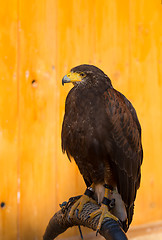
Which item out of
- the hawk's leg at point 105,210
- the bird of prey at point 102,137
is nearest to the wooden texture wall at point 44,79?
the bird of prey at point 102,137

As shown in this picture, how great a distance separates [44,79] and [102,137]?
856 mm

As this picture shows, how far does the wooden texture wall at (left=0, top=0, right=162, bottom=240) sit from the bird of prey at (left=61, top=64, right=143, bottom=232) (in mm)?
583

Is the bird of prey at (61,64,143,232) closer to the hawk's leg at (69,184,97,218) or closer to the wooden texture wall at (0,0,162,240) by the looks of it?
the hawk's leg at (69,184,97,218)

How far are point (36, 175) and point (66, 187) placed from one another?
23cm

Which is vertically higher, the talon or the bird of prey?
the bird of prey

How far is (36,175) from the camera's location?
2314mm

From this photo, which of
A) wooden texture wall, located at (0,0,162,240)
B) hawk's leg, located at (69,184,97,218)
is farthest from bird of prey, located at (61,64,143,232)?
wooden texture wall, located at (0,0,162,240)

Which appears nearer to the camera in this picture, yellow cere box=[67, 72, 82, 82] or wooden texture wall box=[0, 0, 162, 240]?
yellow cere box=[67, 72, 82, 82]

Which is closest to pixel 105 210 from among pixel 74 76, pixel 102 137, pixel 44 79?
pixel 102 137

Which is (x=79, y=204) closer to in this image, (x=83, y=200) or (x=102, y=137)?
(x=83, y=200)

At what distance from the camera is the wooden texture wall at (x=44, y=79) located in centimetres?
221

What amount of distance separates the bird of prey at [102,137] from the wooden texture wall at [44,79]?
583 mm

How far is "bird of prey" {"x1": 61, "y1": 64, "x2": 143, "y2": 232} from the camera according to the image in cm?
157

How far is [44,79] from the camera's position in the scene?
7.64 feet
